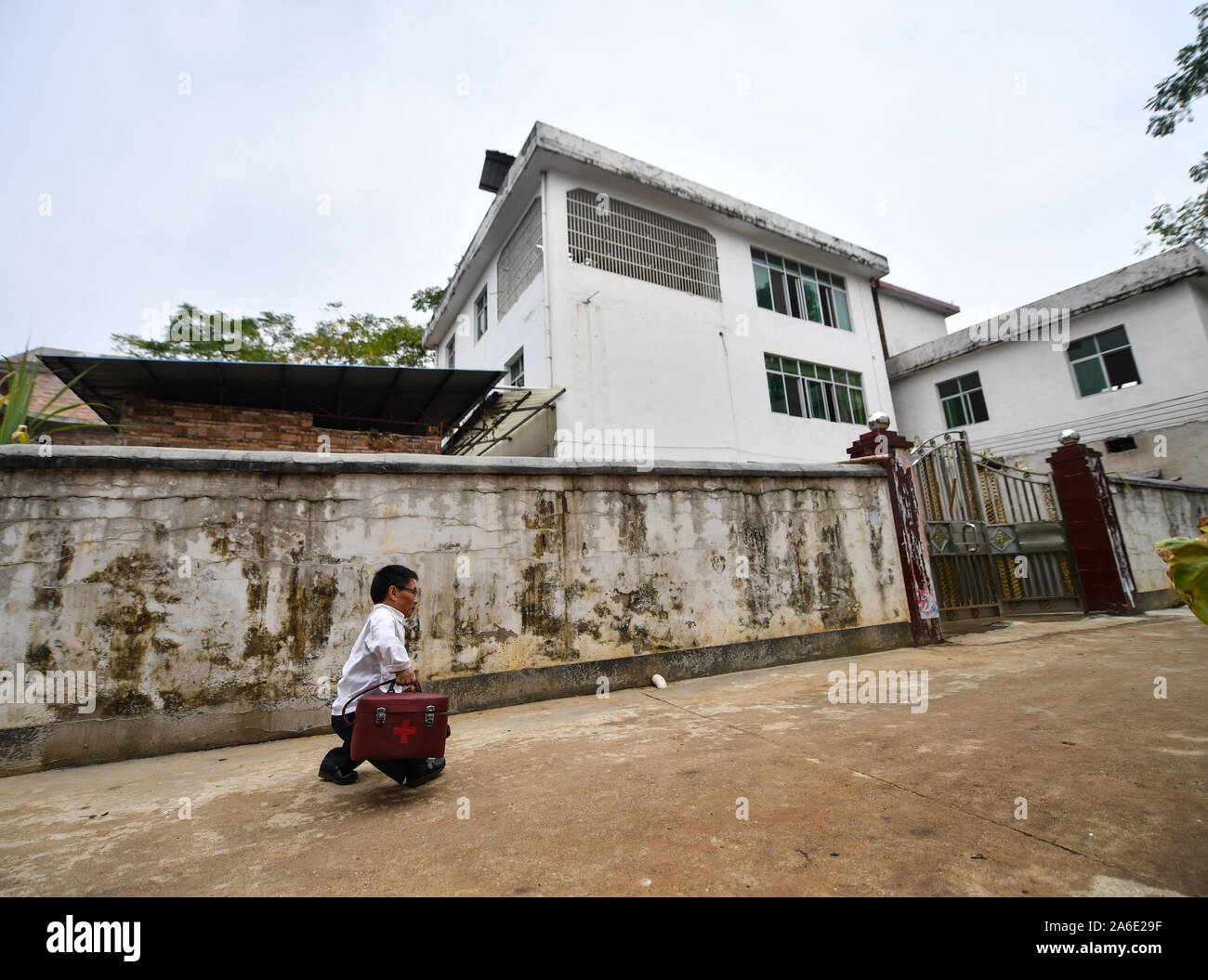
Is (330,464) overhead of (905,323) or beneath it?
beneath

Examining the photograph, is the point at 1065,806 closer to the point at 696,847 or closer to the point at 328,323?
the point at 696,847

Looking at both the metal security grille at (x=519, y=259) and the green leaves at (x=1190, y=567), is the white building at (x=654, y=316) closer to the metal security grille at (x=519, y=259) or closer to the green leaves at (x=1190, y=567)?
the metal security grille at (x=519, y=259)

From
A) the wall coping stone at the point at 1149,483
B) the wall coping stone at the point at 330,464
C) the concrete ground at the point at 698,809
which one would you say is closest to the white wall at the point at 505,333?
the wall coping stone at the point at 330,464

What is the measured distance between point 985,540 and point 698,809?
267 inches

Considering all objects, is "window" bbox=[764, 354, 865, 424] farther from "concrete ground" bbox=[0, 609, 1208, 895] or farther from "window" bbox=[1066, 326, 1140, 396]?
"concrete ground" bbox=[0, 609, 1208, 895]

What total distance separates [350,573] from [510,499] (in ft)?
4.37

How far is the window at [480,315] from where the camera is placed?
13.6 m

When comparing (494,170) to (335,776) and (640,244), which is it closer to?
(640,244)

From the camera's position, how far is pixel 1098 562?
7418 mm

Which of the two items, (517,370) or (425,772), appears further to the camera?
(517,370)

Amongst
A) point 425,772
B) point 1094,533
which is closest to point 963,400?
point 1094,533

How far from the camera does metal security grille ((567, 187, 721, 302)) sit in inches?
439

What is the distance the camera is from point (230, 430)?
8.13m
